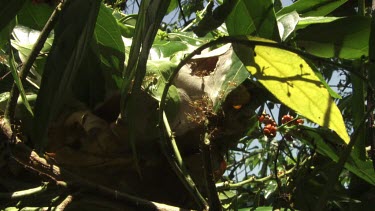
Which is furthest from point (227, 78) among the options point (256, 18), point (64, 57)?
point (64, 57)

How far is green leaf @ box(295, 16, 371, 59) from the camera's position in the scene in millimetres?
644

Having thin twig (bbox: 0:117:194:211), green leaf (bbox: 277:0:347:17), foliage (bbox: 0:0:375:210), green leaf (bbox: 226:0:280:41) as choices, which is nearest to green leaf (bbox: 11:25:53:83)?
foliage (bbox: 0:0:375:210)

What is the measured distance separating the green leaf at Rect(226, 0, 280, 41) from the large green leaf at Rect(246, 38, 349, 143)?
0.10 ft

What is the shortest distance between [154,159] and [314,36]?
0.23 metres

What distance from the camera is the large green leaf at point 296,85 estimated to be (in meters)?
0.56

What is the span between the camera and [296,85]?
574mm

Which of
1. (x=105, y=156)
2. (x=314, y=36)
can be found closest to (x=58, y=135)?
(x=105, y=156)

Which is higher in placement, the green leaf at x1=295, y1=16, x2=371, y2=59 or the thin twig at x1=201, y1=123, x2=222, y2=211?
the green leaf at x1=295, y1=16, x2=371, y2=59

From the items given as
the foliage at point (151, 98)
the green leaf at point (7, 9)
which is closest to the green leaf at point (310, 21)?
the foliage at point (151, 98)

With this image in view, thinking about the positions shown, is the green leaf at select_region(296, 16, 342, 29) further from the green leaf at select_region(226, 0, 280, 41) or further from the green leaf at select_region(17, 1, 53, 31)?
the green leaf at select_region(17, 1, 53, 31)

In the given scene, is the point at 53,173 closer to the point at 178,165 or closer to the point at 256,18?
the point at 178,165

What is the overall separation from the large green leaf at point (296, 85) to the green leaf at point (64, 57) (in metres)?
0.17

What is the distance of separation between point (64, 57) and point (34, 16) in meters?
0.19

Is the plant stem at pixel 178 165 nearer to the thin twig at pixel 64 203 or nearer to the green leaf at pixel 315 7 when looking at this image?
the thin twig at pixel 64 203
